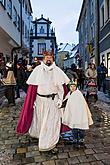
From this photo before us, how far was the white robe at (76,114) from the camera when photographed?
218 inches

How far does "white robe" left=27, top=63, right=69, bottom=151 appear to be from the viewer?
529 centimetres

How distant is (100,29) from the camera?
69.8 feet

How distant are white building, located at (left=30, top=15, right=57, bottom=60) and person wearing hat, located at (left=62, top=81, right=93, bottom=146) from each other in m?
50.8

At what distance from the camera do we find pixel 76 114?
555 cm

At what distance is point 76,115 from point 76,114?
2cm

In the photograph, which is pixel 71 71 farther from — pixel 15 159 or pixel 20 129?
pixel 15 159

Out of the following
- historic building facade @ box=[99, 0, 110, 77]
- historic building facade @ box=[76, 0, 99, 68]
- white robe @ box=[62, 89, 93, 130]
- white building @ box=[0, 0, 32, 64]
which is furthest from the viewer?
historic building facade @ box=[76, 0, 99, 68]

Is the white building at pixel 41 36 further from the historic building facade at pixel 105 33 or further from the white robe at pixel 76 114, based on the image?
the white robe at pixel 76 114

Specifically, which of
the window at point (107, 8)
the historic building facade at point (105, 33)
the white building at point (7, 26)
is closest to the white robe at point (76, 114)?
the white building at point (7, 26)

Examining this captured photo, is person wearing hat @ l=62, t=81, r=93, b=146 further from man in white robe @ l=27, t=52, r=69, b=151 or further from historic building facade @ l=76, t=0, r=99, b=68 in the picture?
historic building facade @ l=76, t=0, r=99, b=68

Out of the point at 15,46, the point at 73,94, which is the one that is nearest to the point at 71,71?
the point at 73,94

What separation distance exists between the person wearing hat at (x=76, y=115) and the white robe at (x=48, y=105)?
0.21 metres

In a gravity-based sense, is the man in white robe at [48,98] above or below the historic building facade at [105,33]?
below

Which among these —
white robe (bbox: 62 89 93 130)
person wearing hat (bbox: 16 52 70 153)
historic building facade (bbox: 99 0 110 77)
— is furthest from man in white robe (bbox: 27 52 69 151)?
historic building facade (bbox: 99 0 110 77)
